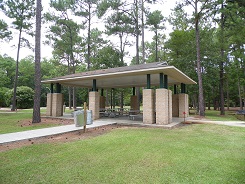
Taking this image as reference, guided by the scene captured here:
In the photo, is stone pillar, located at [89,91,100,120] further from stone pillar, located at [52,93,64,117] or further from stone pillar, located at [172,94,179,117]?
stone pillar, located at [172,94,179,117]

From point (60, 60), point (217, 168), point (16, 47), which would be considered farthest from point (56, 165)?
point (60, 60)

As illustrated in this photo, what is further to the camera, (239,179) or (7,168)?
(7,168)

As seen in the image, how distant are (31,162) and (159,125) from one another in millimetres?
7336

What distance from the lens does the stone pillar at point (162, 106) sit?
10.3m

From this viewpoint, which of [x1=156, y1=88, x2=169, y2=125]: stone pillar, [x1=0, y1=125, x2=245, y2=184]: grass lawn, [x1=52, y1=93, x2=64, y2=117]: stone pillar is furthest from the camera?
[x1=52, y1=93, x2=64, y2=117]: stone pillar

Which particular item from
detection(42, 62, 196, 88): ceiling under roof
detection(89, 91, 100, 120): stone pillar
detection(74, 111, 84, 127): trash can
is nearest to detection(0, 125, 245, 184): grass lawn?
detection(74, 111, 84, 127): trash can

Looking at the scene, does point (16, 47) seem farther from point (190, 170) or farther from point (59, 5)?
point (190, 170)

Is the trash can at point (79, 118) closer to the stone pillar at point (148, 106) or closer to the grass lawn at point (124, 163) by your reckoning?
the grass lawn at point (124, 163)

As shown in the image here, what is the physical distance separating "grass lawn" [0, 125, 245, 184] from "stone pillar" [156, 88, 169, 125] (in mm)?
4265

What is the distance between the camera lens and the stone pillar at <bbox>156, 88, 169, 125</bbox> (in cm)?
1026

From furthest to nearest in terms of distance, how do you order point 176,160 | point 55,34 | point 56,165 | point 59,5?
point 55,34 < point 59,5 < point 176,160 < point 56,165

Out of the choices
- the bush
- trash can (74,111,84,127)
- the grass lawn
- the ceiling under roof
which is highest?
the ceiling under roof

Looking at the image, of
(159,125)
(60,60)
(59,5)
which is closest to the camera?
(159,125)

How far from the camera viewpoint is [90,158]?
4562mm
